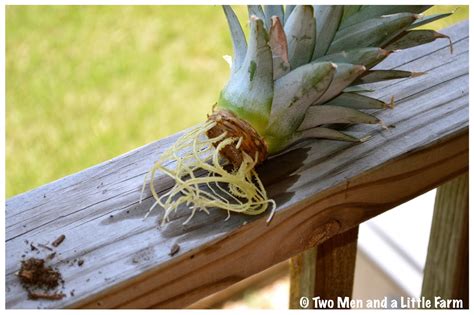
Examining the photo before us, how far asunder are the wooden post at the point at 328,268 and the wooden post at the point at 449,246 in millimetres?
290

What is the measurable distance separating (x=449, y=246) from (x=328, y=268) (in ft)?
1.23

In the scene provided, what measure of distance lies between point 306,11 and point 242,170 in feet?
0.86

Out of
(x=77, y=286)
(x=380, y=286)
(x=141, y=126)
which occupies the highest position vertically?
(x=141, y=126)

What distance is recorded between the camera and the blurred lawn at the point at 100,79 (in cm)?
329

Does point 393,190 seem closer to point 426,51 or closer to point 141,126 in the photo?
point 426,51

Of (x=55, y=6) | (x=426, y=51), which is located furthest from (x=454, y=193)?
(x=55, y=6)

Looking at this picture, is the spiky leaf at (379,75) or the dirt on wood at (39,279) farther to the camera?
the spiky leaf at (379,75)

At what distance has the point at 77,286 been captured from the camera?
97 centimetres

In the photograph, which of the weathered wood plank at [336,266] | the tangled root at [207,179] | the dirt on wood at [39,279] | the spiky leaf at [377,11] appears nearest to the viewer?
the dirt on wood at [39,279]

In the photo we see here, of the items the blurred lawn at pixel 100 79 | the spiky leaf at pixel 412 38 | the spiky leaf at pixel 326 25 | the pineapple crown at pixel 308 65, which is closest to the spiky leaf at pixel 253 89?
the pineapple crown at pixel 308 65

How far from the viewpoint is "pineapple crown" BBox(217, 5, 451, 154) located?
1120mm

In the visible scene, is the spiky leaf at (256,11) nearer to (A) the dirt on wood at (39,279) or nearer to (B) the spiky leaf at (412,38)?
(B) the spiky leaf at (412,38)

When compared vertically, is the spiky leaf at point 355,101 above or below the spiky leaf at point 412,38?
below

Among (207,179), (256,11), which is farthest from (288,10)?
(207,179)
